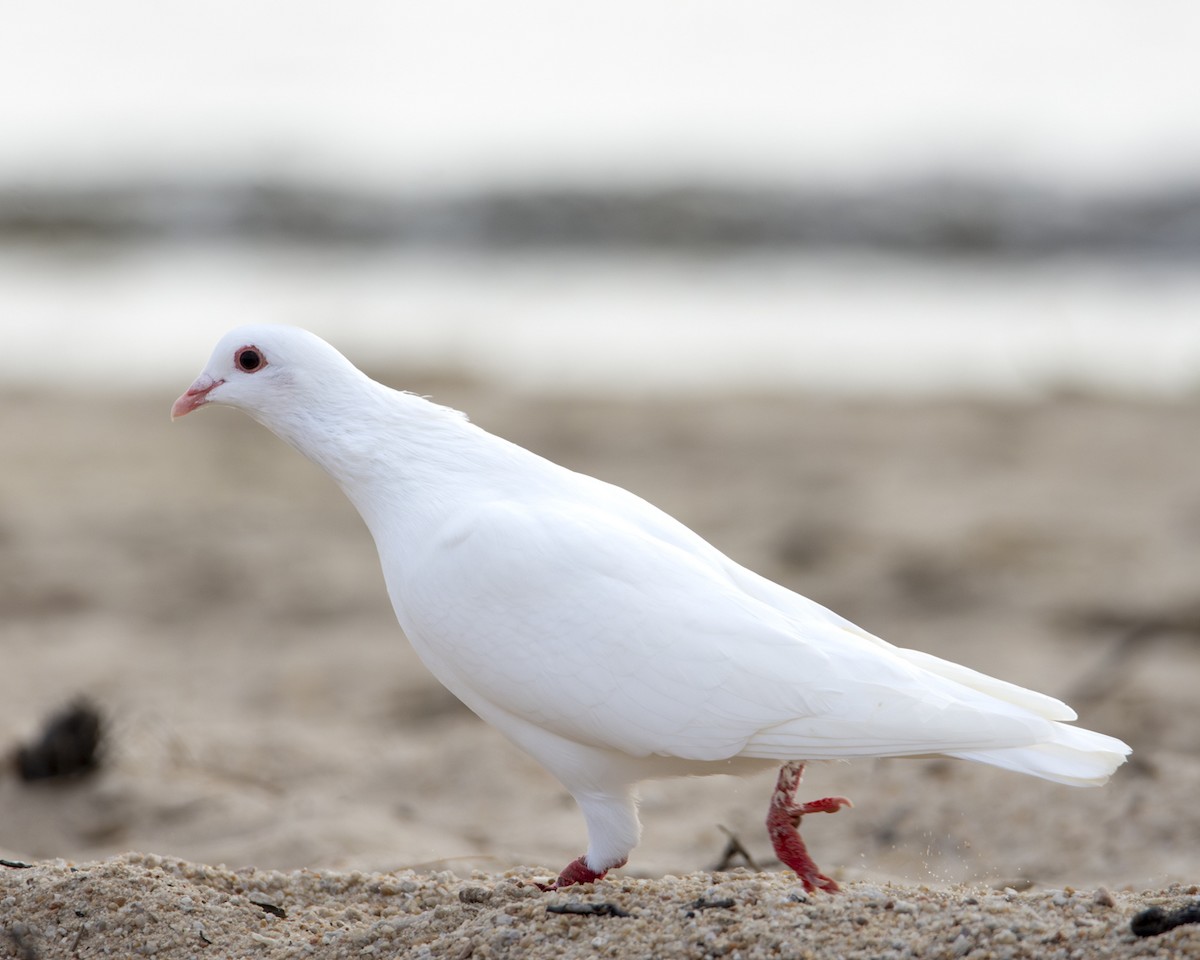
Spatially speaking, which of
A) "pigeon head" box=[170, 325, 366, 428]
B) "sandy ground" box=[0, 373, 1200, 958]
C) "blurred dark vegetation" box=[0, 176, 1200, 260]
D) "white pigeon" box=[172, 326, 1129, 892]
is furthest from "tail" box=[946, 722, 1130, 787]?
"blurred dark vegetation" box=[0, 176, 1200, 260]

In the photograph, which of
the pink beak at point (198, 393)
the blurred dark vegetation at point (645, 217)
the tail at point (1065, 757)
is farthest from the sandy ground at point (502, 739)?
the blurred dark vegetation at point (645, 217)

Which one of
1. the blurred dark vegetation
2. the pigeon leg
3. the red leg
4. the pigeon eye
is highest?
the blurred dark vegetation

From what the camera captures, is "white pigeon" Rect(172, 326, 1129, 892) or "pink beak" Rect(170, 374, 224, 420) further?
"pink beak" Rect(170, 374, 224, 420)

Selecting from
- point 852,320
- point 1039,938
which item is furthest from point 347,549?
point 852,320

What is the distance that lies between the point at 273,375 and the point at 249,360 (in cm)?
8

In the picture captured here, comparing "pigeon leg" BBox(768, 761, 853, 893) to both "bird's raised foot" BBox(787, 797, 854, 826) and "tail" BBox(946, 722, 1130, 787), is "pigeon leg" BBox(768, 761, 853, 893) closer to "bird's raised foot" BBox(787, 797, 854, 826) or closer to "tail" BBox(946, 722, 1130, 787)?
"bird's raised foot" BBox(787, 797, 854, 826)

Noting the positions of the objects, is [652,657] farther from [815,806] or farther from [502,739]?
[502,739]

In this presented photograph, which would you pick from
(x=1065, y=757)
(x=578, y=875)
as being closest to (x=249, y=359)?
(x=578, y=875)

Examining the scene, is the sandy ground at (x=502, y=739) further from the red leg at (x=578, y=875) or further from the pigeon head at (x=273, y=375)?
the pigeon head at (x=273, y=375)

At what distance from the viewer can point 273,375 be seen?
3.82 meters

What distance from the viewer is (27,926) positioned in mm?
3490

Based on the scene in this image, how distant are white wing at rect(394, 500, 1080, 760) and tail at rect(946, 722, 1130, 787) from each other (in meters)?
0.02

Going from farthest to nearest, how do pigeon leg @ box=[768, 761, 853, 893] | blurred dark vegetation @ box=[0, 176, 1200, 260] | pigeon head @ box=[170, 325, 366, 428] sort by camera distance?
blurred dark vegetation @ box=[0, 176, 1200, 260]
pigeon head @ box=[170, 325, 366, 428]
pigeon leg @ box=[768, 761, 853, 893]

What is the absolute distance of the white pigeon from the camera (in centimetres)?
328
